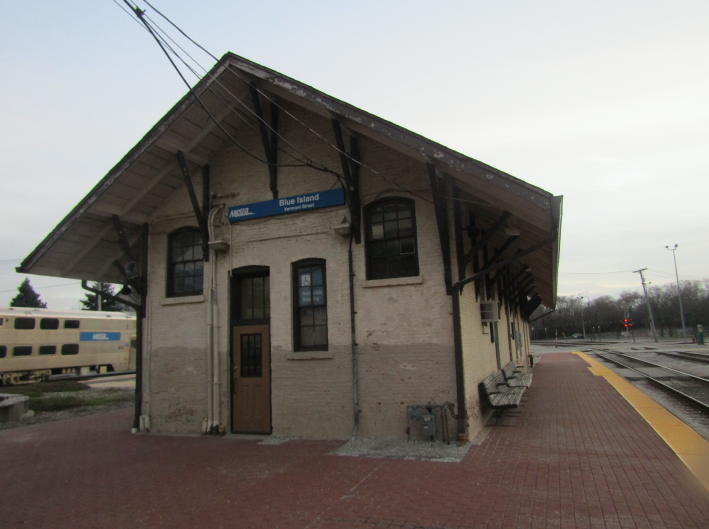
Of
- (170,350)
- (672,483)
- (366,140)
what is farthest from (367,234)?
(672,483)

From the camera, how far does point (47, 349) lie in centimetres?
2511

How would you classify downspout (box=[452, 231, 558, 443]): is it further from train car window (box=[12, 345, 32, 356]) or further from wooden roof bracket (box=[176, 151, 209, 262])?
train car window (box=[12, 345, 32, 356])

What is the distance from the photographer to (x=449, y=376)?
8188 mm

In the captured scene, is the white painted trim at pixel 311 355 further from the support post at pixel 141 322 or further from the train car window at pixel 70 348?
the train car window at pixel 70 348

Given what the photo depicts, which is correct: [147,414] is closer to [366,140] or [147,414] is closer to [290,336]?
[290,336]

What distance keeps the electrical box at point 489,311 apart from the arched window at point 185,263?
6.33 m

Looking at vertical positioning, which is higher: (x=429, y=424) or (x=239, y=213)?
(x=239, y=213)

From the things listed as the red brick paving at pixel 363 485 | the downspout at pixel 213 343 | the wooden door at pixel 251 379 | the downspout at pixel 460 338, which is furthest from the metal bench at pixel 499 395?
the downspout at pixel 213 343

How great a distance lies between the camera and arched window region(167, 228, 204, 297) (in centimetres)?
1064

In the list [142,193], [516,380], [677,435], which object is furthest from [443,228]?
[142,193]

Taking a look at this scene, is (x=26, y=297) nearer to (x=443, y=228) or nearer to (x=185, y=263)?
(x=185, y=263)

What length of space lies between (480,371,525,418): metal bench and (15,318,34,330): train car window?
23.7 metres

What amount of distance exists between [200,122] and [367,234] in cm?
417

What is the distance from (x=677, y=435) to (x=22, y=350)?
27.4 metres
